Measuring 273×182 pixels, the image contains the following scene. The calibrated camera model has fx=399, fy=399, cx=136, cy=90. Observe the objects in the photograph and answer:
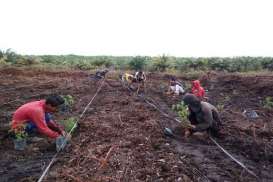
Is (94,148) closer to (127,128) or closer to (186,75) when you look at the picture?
(127,128)

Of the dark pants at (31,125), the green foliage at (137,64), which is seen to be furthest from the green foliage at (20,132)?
the green foliage at (137,64)

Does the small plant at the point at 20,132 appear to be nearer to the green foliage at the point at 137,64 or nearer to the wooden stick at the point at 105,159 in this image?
the wooden stick at the point at 105,159

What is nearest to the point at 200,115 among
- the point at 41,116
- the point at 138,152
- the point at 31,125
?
the point at 138,152

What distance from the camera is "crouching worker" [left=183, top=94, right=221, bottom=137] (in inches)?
324

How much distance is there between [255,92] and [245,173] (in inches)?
493

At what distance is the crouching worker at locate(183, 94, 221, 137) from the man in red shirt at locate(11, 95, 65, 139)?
8.69 feet

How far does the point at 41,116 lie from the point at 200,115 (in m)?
3.28

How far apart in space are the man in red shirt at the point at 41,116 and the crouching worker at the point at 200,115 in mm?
2649

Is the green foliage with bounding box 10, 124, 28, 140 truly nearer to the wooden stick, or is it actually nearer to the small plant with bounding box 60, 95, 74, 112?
the wooden stick

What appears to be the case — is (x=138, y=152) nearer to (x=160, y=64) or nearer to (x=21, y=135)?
(x=21, y=135)

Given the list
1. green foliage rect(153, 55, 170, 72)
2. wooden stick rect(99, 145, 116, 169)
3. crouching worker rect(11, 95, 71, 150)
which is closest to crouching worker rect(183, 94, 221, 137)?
wooden stick rect(99, 145, 116, 169)

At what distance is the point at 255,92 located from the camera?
18188mm

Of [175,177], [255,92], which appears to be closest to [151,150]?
[175,177]

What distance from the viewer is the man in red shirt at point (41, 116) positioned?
732 cm
